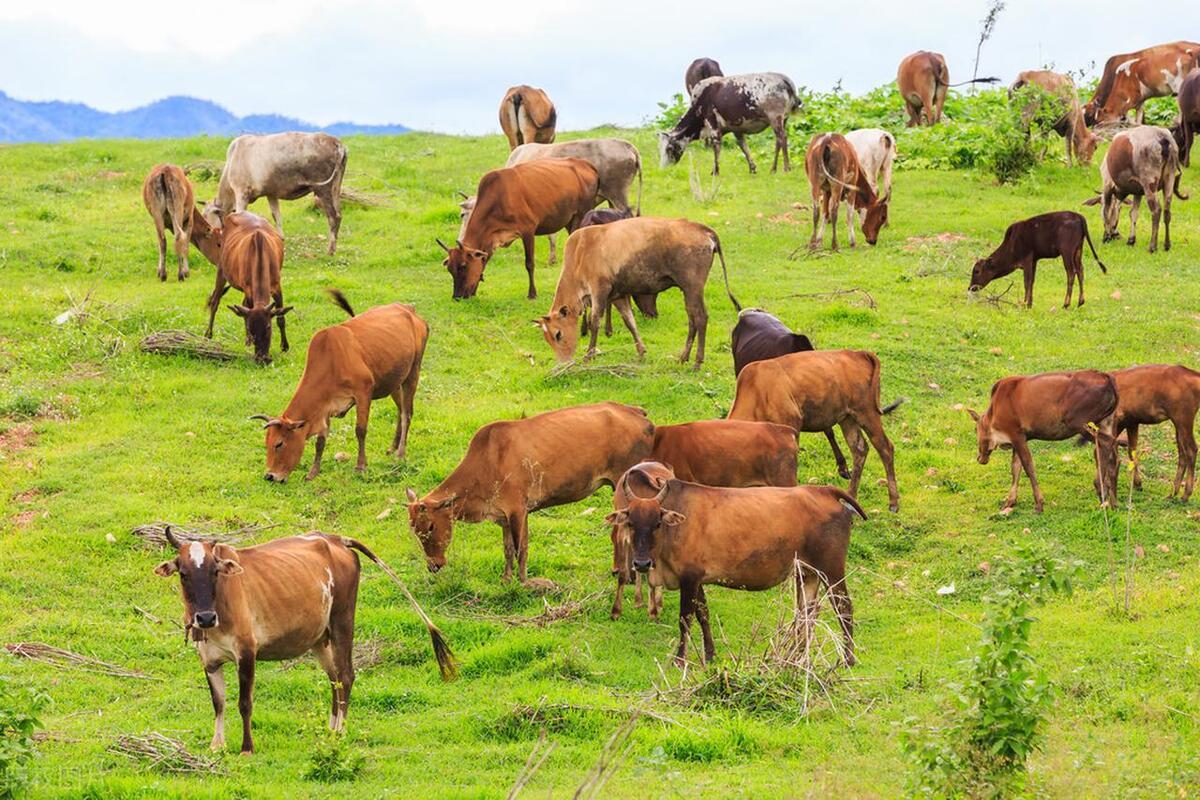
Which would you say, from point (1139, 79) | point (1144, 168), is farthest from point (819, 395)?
point (1139, 79)

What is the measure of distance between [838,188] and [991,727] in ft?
54.7

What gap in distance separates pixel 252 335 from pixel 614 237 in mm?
4648

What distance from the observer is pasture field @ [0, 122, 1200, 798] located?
941cm

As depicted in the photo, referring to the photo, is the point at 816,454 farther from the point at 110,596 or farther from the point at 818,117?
the point at 818,117

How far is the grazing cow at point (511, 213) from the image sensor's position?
20.8m

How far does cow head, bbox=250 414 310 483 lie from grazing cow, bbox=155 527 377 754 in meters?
4.60

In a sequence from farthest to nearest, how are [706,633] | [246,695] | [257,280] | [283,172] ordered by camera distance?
[283,172], [257,280], [706,633], [246,695]

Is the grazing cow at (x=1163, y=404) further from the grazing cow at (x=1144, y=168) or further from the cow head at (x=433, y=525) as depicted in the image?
the grazing cow at (x=1144, y=168)

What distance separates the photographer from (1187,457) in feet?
47.1

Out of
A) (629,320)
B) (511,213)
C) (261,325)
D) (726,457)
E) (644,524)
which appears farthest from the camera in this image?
(511,213)

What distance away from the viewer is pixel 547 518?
48.0ft

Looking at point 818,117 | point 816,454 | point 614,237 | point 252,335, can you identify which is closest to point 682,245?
point 614,237

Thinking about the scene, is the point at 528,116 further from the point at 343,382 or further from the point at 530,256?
the point at 343,382

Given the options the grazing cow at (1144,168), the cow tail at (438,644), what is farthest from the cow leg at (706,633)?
the grazing cow at (1144,168)
